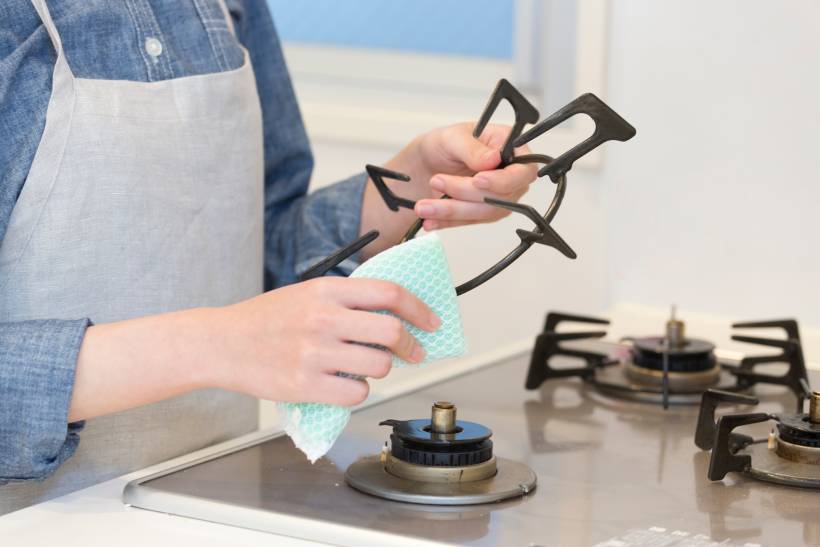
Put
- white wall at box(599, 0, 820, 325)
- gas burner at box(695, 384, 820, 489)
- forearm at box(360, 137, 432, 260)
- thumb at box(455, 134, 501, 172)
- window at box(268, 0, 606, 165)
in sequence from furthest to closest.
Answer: window at box(268, 0, 606, 165), white wall at box(599, 0, 820, 325), forearm at box(360, 137, 432, 260), thumb at box(455, 134, 501, 172), gas burner at box(695, 384, 820, 489)

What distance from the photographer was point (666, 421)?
1.02m

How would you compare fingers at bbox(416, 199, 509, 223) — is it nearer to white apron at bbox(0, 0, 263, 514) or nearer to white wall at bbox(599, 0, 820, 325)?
white apron at bbox(0, 0, 263, 514)

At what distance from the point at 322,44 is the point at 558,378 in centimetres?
87

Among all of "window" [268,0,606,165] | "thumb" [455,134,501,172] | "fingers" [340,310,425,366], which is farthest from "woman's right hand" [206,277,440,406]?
"window" [268,0,606,165]

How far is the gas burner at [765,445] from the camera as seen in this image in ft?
2.72

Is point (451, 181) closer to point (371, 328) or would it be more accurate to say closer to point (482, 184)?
point (482, 184)

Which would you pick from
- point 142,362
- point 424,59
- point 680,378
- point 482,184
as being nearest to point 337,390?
point 142,362

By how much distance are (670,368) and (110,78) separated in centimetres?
54

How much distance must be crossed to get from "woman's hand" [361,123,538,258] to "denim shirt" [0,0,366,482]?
1.8 inches

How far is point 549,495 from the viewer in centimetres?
80

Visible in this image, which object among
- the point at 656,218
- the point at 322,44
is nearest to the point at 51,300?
the point at 656,218

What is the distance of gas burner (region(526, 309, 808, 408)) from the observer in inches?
42.9

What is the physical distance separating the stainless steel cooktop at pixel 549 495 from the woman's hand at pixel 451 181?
0.17m

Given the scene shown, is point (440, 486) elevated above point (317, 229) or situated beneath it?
situated beneath
